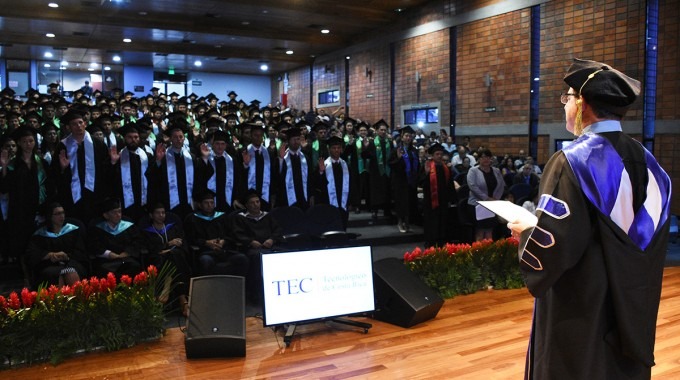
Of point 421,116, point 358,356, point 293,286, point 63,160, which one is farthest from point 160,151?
point 421,116

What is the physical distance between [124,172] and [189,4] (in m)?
9.42

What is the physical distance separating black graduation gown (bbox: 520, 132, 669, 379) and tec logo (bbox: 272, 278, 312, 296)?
251 centimetres

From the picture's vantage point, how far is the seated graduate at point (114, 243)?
5.03 m

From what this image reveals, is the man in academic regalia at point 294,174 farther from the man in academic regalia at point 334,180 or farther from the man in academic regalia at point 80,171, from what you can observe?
the man in academic regalia at point 80,171

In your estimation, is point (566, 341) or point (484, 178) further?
point (484, 178)

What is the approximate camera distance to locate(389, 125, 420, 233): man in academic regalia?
8406mm

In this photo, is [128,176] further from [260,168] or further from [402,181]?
[402,181]

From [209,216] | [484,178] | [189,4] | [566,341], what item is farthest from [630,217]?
[189,4]

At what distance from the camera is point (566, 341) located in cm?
168

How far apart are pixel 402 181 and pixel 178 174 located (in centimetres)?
345

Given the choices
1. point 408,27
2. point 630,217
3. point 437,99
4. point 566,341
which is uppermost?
point 408,27

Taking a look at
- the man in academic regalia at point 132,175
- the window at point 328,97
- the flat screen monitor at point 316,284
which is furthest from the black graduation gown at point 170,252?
the window at point 328,97

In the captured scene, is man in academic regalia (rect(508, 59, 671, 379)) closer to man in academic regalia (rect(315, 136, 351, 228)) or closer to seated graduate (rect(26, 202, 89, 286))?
seated graduate (rect(26, 202, 89, 286))

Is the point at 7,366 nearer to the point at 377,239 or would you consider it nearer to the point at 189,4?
the point at 377,239
